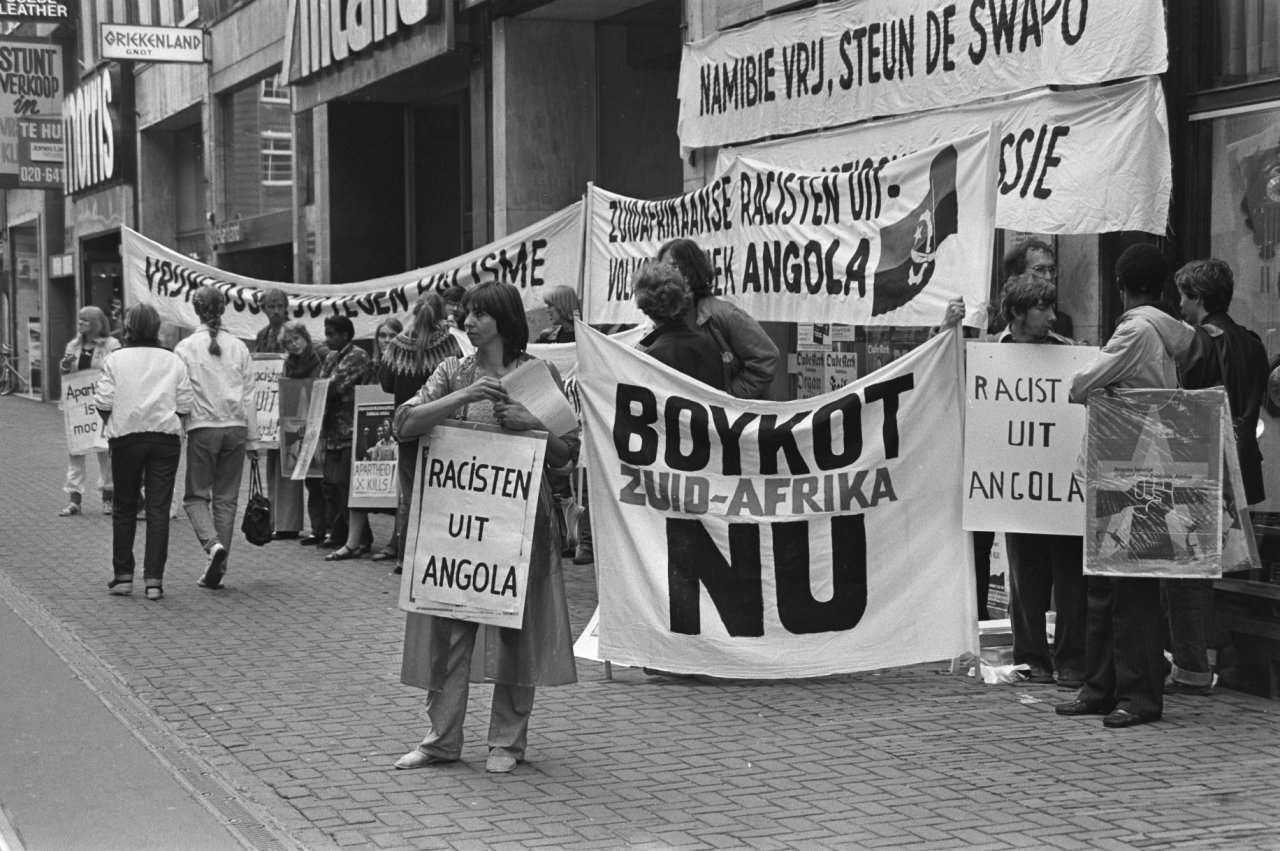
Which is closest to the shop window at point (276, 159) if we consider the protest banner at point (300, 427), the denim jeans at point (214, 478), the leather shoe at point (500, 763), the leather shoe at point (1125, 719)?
the protest banner at point (300, 427)

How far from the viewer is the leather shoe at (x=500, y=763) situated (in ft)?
21.1

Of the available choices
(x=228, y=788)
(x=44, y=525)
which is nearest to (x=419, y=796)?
(x=228, y=788)

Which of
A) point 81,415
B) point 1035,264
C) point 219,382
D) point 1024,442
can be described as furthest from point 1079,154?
point 81,415

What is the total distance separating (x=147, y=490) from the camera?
36.2ft

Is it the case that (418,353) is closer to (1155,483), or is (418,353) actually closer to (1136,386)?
(1136,386)

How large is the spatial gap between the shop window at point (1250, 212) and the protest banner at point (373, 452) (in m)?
6.07

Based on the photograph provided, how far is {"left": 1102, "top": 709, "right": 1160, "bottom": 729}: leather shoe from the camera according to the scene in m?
7.05

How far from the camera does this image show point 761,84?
11438 mm

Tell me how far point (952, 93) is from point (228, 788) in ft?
18.4

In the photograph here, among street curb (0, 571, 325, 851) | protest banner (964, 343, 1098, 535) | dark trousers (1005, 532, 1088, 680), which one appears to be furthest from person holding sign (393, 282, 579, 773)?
dark trousers (1005, 532, 1088, 680)

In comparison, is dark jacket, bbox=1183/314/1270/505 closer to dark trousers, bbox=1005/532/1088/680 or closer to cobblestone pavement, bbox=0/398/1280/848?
dark trousers, bbox=1005/532/1088/680

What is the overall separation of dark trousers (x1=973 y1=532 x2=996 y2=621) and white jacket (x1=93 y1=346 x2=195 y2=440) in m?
5.14

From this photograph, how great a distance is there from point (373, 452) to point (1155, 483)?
6810mm

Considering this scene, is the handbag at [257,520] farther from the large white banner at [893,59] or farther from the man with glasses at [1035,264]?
the man with glasses at [1035,264]
